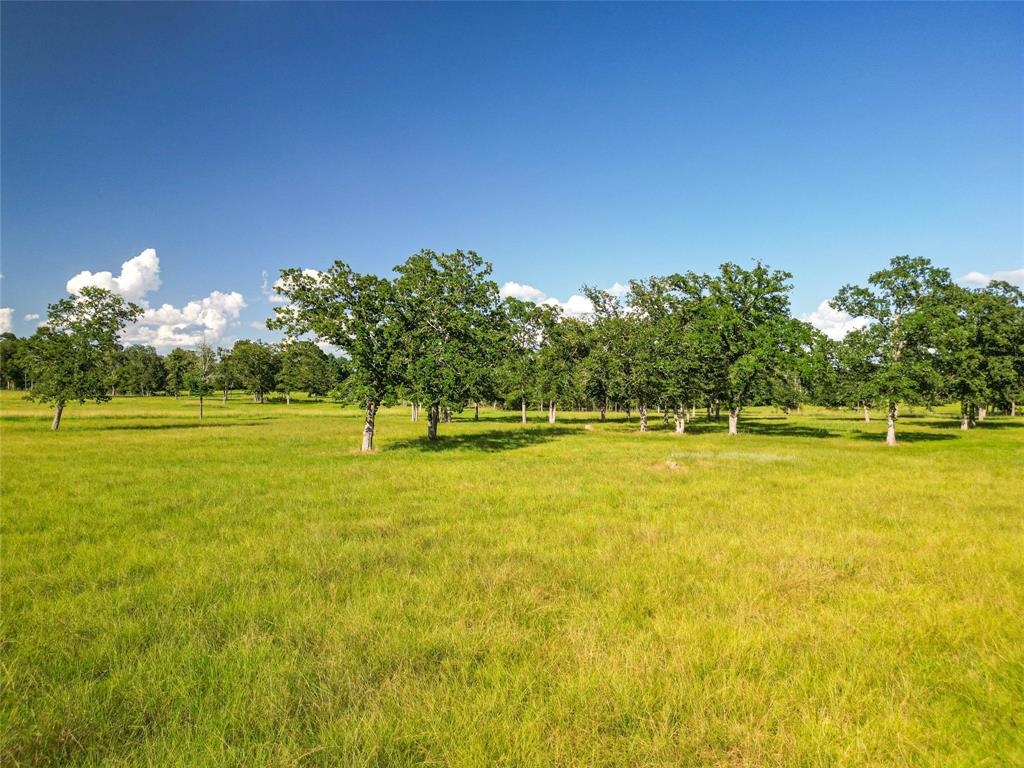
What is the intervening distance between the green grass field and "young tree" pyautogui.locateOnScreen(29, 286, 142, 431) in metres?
34.9

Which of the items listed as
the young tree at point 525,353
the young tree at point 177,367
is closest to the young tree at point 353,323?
the young tree at point 525,353

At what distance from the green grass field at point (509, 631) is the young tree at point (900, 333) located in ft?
91.4

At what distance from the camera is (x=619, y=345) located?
5281 cm

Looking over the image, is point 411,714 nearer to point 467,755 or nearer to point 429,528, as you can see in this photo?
point 467,755

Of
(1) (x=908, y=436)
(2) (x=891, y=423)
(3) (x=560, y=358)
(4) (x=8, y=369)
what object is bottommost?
(1) (x=908, y=436)

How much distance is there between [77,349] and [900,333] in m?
75.6

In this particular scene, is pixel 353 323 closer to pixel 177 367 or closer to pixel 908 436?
pixel 908 436

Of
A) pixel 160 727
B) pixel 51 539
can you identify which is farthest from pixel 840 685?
pixel 51 539

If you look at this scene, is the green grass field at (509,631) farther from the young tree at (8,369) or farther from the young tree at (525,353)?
the young tree at (8,369)

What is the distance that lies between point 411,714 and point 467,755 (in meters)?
0.87

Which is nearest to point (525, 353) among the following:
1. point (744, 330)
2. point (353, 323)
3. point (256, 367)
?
point (744, 330)

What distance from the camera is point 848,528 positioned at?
12375mm

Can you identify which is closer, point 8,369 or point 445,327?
point 445,327

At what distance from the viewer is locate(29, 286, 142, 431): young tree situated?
40.6 m
